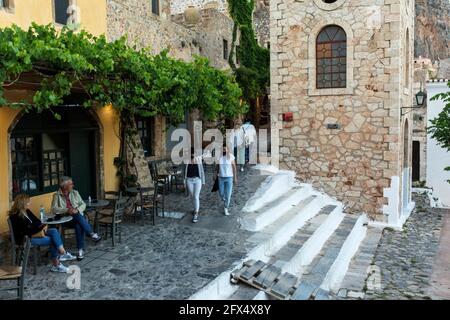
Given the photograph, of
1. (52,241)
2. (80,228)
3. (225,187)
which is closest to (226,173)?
(225,187)

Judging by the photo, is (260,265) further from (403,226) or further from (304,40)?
(304,40)

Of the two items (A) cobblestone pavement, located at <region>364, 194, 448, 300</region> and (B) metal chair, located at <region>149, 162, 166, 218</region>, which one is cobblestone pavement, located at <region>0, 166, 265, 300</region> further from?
(A) cobblestone pavement, located at <region>364, 194, 448, 300</region>

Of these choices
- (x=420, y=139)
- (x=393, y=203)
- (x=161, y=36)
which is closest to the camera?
(x=393, y=203)

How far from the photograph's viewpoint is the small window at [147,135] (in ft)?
42.3

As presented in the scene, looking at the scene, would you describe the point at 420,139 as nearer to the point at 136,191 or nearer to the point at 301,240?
the point at 301,240

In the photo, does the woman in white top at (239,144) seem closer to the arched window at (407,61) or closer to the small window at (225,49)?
the arched window at (407,61)

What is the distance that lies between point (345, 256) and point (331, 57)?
6064 millimetres

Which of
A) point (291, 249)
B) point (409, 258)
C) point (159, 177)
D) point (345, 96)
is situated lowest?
point (409, 258)

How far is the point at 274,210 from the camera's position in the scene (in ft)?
30.0

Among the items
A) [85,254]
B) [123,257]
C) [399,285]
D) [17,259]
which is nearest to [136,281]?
[123,257]

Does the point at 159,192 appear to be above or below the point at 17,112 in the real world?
below

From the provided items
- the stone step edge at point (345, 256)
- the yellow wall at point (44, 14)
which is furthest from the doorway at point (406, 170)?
the yellow wall at point (44, 14)

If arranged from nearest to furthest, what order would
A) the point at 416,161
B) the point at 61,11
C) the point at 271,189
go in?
the point at 61,11 < the point at 271,189 < the point at 416,161

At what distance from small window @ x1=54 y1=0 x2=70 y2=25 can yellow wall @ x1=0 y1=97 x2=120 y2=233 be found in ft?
6.96
